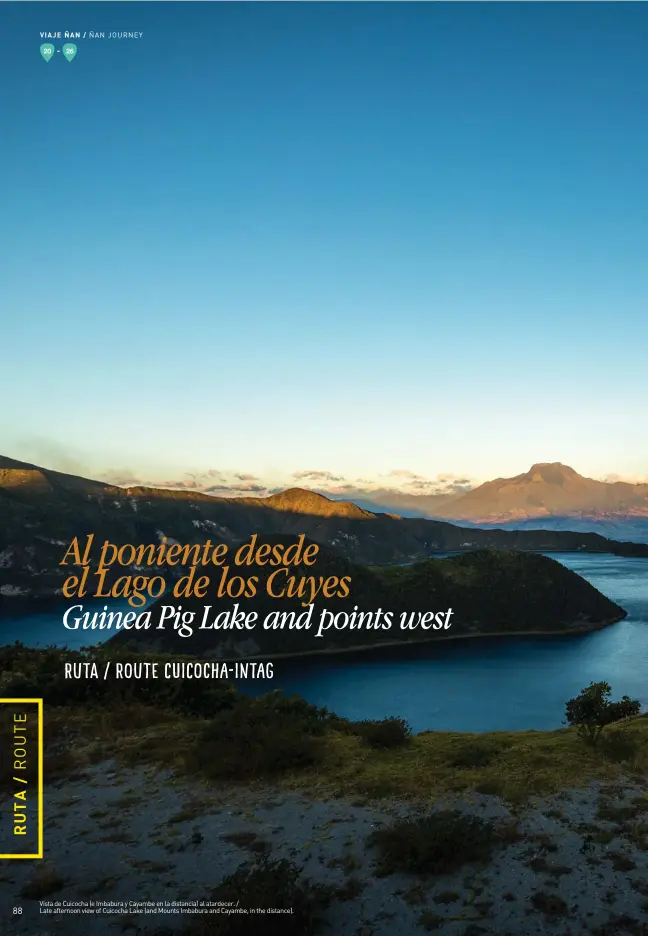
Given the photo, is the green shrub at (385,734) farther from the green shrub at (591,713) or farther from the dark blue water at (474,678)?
the dark blue water at (474,678)

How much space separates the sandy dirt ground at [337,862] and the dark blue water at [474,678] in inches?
3129

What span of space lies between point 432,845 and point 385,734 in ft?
24.7

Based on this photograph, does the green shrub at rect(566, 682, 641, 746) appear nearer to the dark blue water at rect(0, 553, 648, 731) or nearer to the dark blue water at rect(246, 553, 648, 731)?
the dark blue water at rect(246, 553, 648, 731)

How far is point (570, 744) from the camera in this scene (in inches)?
626

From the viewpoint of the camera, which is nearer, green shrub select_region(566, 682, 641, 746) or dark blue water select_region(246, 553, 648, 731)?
green shrub select_region(566, 682, 641, 746)

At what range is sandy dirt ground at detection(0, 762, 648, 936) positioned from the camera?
26.9 ft

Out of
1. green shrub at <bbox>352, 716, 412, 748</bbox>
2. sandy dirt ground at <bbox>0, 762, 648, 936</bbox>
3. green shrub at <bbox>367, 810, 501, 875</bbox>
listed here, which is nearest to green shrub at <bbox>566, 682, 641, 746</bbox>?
sandy dirt ground at <bbox>0, 762, 648, 936</bbox>

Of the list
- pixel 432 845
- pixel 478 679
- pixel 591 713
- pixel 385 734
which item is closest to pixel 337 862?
pixel 432 845

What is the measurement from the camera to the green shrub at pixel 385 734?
1669 centimetres

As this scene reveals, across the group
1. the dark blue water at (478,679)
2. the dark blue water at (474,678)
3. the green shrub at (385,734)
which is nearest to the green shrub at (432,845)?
the green shrub at (385,734)

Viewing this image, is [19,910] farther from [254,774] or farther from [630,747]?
[630,747]

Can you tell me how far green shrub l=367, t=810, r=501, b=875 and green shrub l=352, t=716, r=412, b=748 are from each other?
20.4 feet

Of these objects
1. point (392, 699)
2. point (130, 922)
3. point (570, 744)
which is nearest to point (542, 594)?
point (392, 699)

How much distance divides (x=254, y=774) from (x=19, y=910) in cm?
596
